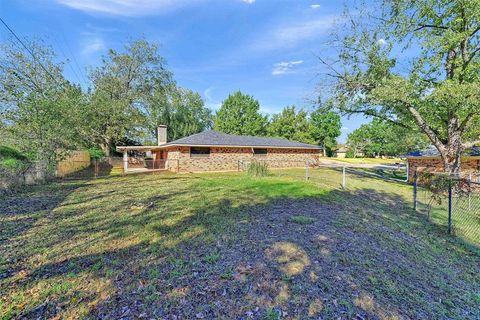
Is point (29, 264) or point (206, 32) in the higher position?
point (206, 32)

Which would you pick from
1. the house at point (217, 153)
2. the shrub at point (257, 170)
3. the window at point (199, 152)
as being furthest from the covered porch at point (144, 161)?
the shrub at point (257, 170)

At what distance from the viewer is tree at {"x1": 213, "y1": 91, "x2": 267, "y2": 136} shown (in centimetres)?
3994

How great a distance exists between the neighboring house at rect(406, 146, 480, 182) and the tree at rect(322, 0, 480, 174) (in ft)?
5.10

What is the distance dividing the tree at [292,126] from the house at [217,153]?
16681 mm

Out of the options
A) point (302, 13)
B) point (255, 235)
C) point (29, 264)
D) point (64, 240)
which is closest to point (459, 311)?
point (255, 235)

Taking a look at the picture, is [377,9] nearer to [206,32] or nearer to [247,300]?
[206,32]

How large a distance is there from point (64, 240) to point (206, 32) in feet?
50.5

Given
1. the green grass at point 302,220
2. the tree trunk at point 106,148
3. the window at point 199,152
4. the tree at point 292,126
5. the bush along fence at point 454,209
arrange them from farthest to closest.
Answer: the tree at point 292,126, the tree trunk at point 106,148, the window at point 199,152, the bush along fence at point 454,209, the green grass at point 302,220

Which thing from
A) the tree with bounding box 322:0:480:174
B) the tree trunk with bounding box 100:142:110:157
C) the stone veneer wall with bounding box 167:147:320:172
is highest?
the tree with bounding box 322:0:480:174

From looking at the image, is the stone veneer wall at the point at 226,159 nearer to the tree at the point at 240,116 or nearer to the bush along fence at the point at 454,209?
the bush along fence at the point at 454,209

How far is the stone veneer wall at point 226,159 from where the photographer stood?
16734 millimetres

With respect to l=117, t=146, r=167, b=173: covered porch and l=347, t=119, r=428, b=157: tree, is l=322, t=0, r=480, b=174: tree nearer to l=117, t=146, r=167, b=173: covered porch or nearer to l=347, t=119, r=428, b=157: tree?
l=117, t=146, r=167, b=173: covered porch

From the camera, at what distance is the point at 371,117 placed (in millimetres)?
14133

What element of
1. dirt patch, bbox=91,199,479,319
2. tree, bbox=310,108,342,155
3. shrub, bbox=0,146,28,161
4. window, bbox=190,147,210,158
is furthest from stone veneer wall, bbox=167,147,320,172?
tree, bbox=310,108,342,155
